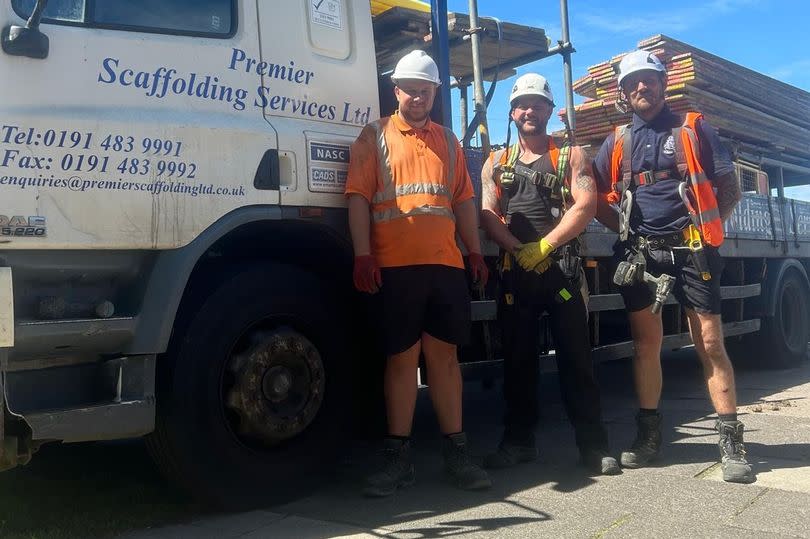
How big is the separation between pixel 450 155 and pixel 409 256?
566 millimetres

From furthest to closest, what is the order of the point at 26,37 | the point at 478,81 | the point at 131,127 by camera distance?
the point at 478,81 < the point at 131,127 < the point at 26,37

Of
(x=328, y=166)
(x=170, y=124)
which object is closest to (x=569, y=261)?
(x=328, y=166)

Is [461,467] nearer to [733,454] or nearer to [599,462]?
[599,462]

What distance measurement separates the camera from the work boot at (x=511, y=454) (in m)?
4.14

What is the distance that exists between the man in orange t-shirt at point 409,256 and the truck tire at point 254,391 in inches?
10.5

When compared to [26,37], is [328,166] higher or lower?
lower

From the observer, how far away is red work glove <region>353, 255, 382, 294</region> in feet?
11.9

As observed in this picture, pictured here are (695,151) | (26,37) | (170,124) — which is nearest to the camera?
(26,37)

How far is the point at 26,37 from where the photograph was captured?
2.87 metres

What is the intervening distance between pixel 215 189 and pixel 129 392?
878 mm

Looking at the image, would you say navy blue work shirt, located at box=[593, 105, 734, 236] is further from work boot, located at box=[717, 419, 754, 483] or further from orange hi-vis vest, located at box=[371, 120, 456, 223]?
orange hi-vis vest, located at box=[371, 120, 456, 223]

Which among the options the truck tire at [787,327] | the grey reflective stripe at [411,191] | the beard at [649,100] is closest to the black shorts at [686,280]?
the beard at [649,100]

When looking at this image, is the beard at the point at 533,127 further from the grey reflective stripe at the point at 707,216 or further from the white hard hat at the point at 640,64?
the grey reflective stripe at the point at 707,216

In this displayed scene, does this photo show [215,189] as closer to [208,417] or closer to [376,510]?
[208,417]
